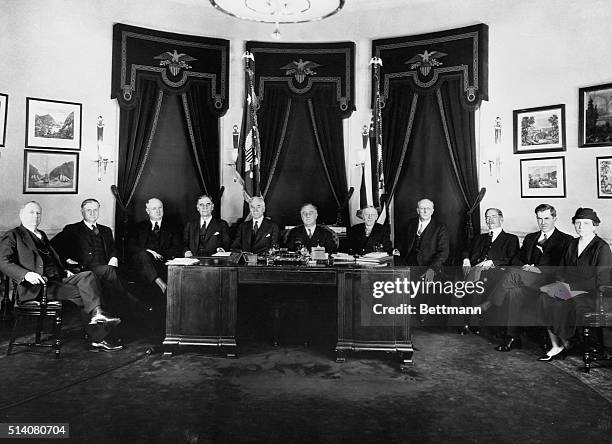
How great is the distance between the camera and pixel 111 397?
3428mm

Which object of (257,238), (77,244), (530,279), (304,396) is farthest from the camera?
(257,238)

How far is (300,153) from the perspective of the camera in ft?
24.0

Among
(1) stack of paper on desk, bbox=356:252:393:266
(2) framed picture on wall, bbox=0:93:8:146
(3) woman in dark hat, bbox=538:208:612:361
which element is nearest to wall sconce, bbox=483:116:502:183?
(3) woman in dark hat, bbox=538:208:612:361

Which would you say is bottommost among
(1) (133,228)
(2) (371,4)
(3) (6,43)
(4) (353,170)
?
(1) (133,228)

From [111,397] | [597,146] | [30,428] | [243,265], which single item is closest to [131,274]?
[243,265]

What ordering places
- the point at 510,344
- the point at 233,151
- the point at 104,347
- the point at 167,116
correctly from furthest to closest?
the point at 167,116 < the point at 233,151 < the point at 510,344 < the point at 104,347

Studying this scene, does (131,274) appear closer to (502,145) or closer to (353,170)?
(353,170)

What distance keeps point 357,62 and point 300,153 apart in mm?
1504

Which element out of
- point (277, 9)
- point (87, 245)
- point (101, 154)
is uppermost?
point (277, 9)

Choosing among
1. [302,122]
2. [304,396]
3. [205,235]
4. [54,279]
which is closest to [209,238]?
[205,235]

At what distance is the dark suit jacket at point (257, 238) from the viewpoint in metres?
5.99

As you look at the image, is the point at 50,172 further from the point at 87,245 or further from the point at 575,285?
the point at 575,285

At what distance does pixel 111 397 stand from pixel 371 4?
19.5ft

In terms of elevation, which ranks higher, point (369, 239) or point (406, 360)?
point (369, 239)
